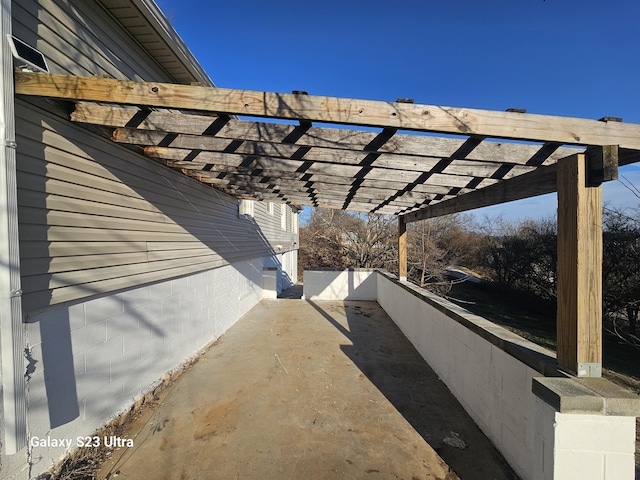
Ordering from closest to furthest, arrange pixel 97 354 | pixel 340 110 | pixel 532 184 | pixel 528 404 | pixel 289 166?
1. pixel 340 110
2. pixel 528 404
3. pixel 532 184
4. pixel 97 354
5. pixel 289 166

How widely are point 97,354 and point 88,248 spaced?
0.95 meters

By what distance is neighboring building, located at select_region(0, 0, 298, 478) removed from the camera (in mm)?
1959

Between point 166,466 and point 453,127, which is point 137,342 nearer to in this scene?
point 166,466

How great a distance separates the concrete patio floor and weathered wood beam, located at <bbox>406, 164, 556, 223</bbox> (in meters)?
2.21

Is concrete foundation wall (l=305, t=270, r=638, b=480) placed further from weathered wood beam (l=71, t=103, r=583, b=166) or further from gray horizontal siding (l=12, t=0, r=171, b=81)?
gray horizontal siding (l=12, t=0, r=171, b=81)

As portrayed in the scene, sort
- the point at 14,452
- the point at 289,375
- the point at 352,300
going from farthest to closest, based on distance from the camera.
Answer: the point at 352,300 → the point at 289,375 → the point at 14,452

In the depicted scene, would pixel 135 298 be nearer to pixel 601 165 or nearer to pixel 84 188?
pixel 84 188

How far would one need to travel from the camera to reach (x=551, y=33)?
9.13ft

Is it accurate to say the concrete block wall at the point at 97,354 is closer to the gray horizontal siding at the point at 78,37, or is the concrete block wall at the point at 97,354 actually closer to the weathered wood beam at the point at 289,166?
the weathered wood beam at the point at 289,166

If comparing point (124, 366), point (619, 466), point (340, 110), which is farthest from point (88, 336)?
point (619, 466)

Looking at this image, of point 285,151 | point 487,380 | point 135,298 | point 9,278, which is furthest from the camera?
point 135,298

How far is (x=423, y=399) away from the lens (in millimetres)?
3385

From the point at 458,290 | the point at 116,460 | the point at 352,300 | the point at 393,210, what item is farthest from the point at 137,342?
the point at 458,290

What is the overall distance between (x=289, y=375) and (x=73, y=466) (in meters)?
2.24
